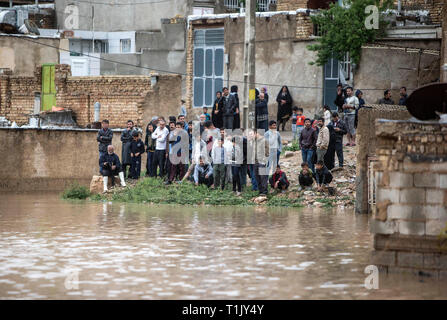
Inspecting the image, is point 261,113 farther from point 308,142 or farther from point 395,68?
point 395,68

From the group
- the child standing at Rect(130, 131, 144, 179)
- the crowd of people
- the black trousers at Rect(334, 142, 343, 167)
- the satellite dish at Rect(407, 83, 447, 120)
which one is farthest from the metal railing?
the satellite dish at Rect(407, 83, 447, 120)

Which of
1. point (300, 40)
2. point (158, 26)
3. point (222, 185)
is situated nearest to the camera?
point (222, 185)

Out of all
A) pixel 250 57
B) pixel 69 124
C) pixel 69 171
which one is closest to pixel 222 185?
pixel 250 57

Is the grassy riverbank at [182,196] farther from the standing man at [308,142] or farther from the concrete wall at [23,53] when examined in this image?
the concrete wall at [23,53]

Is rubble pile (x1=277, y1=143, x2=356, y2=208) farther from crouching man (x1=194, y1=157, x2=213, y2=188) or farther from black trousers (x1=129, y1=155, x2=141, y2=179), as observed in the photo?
black trousers (x1=129, y1=155, x2=141, y2=179)

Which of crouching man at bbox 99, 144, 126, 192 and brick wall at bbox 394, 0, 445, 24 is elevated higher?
brick wall at bbox 394, 0, 445, 24

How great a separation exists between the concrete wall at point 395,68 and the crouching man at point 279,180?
940 centimetres

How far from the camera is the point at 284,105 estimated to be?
3281cm

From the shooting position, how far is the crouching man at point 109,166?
24.7 m

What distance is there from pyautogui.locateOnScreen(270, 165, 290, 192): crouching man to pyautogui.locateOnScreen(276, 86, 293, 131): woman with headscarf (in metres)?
10.3

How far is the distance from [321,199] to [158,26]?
26.7 metres

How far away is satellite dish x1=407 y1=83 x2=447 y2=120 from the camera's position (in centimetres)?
1206
